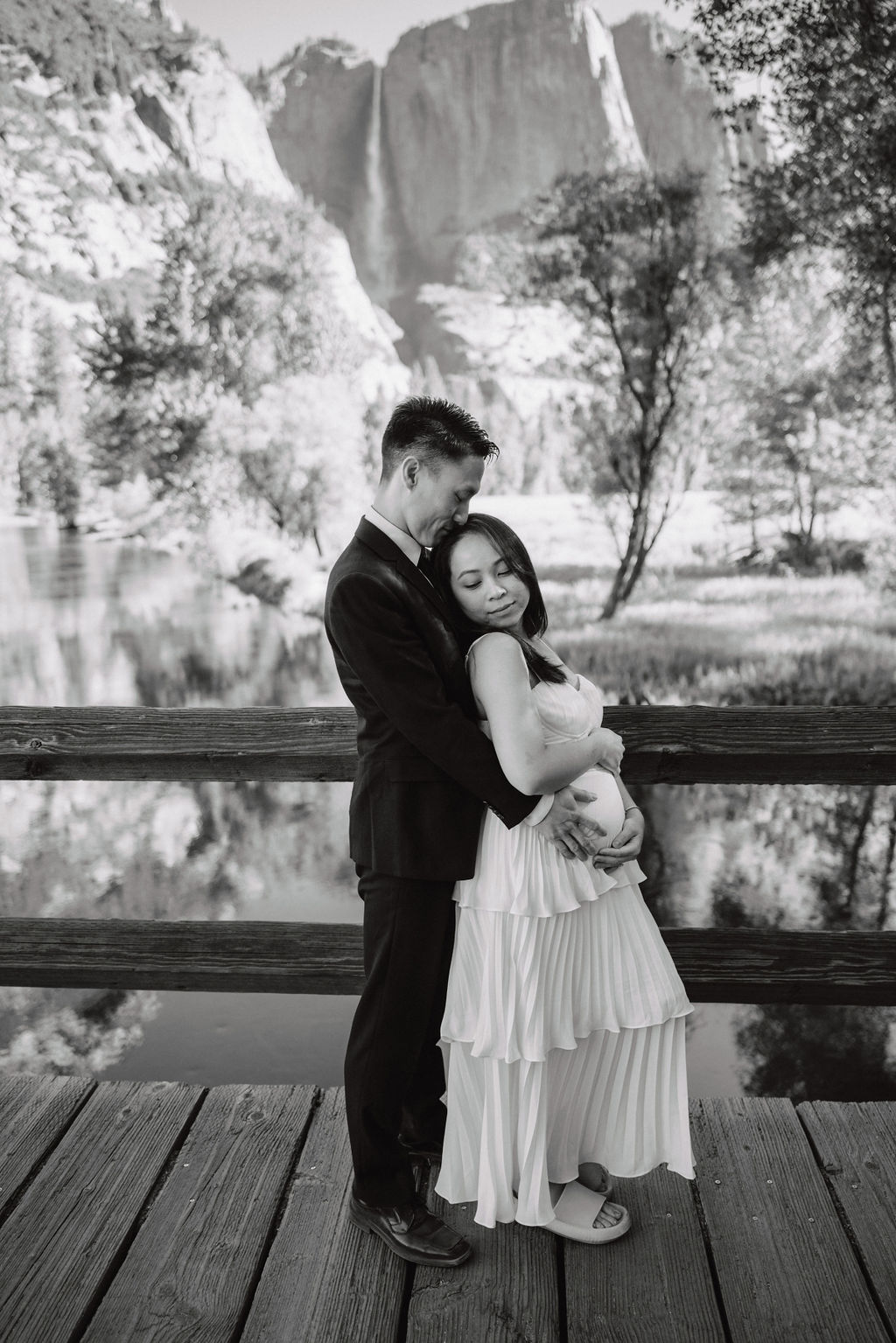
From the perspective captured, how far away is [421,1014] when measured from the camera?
1.94 m

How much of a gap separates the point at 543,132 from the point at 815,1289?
19.4 feet

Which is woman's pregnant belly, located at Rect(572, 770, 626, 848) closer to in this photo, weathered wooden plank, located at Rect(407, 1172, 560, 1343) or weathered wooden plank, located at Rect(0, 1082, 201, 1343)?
weathered wooden plank, located at Rect(407, 1172, 560, 1343)

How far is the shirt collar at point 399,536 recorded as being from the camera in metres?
1.85

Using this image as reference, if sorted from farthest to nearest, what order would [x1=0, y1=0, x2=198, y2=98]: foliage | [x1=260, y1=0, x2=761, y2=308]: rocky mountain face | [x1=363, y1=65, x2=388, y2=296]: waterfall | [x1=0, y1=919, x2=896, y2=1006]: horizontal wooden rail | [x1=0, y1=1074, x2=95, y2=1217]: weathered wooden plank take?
[x1=363, y1=65, x2=388, y2=296]: waterfall < [x1=260, y1=0, x2=761, y2=308]: rocky mountain face < [x1=0, y1=0, x2=198, y2=98]: foliage < [x1=0, y1=919, x2=896, y2=1006]: horizontal wooden rail < [x1=0, y1=1074, x2=95, y2=1217]: weathered wooden plank

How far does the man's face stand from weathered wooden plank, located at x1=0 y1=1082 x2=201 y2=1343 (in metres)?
1.44

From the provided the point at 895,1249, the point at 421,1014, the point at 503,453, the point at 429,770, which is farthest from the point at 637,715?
the point at 503,453

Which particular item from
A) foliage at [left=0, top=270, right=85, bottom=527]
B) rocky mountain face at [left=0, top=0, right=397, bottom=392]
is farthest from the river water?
rocky mountain face at [left=0, top=0, right=397, bottom=392]

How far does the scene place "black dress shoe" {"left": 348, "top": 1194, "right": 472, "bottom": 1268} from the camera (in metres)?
1.88

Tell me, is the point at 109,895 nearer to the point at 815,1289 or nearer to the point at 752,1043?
the point at 752,1043

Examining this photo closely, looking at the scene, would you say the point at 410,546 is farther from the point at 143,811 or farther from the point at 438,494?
the point at 143,811

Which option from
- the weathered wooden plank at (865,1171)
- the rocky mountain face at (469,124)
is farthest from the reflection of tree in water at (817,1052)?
the rocky mountain face at (469,124)

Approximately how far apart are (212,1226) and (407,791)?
3.11 ft

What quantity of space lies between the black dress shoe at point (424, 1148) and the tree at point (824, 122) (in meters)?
5.13

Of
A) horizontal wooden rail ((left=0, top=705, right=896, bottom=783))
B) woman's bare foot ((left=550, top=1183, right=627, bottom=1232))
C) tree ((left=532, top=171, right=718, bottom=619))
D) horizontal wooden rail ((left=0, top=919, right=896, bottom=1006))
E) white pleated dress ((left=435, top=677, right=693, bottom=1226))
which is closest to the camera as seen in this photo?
white pleated dress ((left=435, top=677, right=693, bottom=1226))
